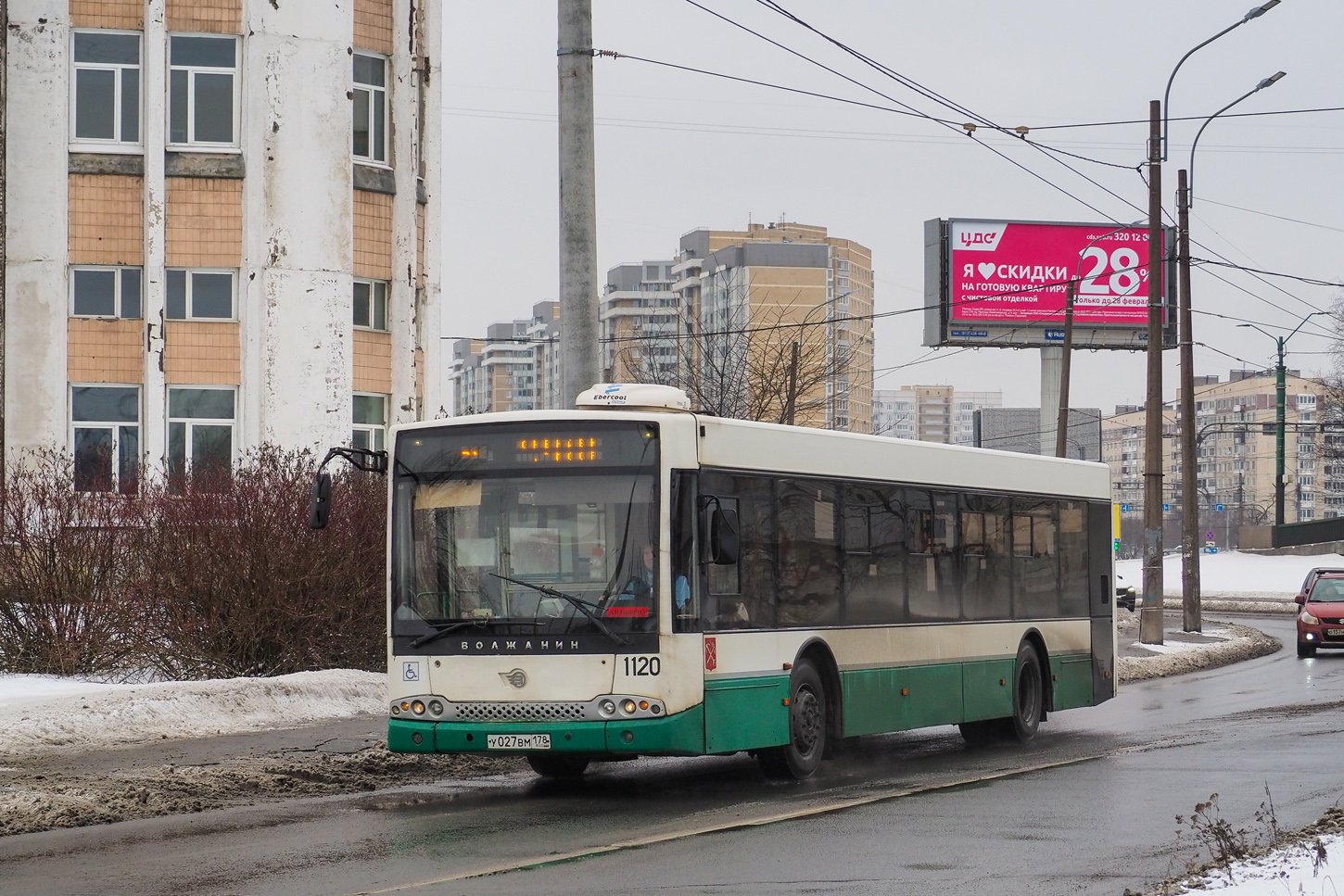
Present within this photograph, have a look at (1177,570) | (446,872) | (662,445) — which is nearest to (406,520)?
(662,445)

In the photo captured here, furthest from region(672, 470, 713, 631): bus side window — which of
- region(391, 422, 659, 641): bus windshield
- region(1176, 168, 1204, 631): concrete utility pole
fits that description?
region(1176, 168, 1204, 631): concrete utility pole

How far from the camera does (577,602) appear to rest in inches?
470

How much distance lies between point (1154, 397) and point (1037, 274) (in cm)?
3412

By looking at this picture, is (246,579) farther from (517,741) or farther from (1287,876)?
(1287,876)

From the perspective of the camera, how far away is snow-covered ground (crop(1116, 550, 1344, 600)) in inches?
2753

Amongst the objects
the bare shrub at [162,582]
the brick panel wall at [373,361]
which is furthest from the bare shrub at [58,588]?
the brick panel wall at [373,361]

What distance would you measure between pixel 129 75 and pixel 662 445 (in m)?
21.0

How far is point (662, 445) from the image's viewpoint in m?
12.1

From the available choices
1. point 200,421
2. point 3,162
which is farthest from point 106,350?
point 3,162

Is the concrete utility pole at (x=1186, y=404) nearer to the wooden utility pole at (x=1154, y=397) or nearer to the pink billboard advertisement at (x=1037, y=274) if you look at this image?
the wooden utility pole at (x=1154, y=397)

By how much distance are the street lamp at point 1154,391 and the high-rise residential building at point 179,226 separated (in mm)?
13717

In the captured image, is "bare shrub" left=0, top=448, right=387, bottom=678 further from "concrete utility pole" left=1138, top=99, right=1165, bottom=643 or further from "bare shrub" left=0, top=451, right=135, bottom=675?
"concrete utility pole" left=1138, top=99, right=1165, bottom=643

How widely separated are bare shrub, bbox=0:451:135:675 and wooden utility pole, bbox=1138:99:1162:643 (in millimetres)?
18493

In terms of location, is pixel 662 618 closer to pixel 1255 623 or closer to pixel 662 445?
pixel 662 445
